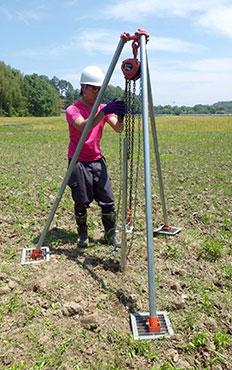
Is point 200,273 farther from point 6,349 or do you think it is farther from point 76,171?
point 6,349

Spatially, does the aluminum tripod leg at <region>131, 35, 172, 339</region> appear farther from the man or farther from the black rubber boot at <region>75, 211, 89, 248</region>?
the black rubber boot at <region>75, 211, 89, 248</region>

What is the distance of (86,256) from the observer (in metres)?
4.47

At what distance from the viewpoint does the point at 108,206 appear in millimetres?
4703

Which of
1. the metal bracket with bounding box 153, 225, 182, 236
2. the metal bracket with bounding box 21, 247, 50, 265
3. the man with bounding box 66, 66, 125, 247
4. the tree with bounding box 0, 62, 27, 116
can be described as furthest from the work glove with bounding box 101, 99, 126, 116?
the tree with bounding box 0, 62, 27, 116

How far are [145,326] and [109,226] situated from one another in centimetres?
181

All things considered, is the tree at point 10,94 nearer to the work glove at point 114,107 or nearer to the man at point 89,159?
the man at point 89,159

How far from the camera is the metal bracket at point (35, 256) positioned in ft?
14.1

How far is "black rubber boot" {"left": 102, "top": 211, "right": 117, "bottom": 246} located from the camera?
188 inches

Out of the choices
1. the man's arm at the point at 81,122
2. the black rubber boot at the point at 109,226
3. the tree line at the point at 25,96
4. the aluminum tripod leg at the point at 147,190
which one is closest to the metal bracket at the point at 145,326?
the aluminum tripod leg at the point at 147,190

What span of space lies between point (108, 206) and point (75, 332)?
187 cm

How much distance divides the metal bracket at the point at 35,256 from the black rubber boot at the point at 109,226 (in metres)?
0.77

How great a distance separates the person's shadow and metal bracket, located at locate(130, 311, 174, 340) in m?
0.16

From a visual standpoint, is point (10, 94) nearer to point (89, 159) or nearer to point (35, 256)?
point (89, 159)

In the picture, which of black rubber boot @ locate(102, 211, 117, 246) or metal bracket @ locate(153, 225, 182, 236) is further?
metal bracket @ locate(153, 225, 182, 236)
